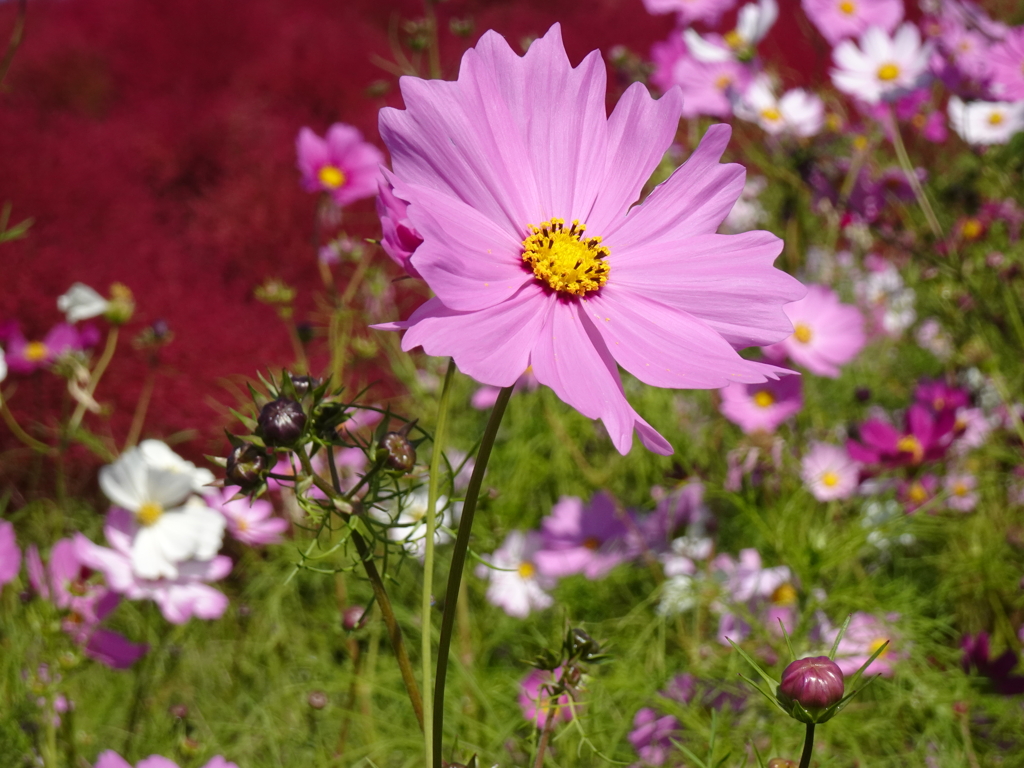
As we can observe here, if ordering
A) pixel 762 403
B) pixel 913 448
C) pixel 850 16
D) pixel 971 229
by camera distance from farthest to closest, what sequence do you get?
pixel 850 16, pixel 971 229, pixel 762 403, pixel 913 448

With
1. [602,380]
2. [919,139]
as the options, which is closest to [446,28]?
[919,139]

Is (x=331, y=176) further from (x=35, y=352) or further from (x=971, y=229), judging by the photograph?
(x=971, y=229)

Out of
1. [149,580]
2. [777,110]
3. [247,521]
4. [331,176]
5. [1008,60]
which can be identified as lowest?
[149,580]

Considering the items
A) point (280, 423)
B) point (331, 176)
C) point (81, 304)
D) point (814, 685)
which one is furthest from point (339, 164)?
point (814, 685)

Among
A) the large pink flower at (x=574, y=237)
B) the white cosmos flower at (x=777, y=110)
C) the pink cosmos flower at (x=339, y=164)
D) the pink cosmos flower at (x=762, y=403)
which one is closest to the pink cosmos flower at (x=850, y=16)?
the white cosmos flower at (x=777, y=110)

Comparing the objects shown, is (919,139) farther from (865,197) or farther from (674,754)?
(674,754)

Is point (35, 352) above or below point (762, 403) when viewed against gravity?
below

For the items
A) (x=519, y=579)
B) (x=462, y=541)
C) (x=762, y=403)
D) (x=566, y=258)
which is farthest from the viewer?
(x=519, y=579)
